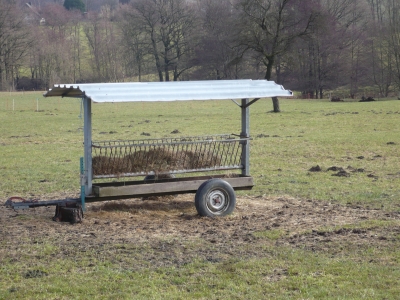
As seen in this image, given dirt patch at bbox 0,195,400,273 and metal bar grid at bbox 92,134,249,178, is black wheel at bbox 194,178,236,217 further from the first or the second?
metal bar grid at bbox 92,134,249,178

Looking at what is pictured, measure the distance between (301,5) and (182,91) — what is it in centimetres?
5603

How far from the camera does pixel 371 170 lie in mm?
15555

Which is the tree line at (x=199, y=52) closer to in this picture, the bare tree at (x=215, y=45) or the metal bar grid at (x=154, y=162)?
the bare tree at (x=215, y=45)

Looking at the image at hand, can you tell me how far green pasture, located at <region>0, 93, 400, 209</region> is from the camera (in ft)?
42.9

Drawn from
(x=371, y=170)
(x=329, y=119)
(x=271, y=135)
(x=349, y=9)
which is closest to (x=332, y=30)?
(x=349, y=9)

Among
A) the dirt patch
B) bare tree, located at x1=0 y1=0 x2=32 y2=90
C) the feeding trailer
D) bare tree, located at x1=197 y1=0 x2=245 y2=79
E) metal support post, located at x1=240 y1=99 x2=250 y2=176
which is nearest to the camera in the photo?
the dirt patch

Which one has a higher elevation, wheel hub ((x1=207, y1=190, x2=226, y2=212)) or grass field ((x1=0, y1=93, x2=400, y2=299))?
wheel hub ((x1=207, y1=190, x2=226, y2=212))

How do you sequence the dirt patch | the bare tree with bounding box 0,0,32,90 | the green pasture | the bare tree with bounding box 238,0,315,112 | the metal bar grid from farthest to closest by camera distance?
the bare tree with bounding box 0,0,32,90 < the bare tree with bounding box 238,0,315,112 < the green pasture < the metal bar grid < the dirt patch

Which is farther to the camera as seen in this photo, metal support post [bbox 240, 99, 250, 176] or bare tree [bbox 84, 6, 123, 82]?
bare tree [bbox 84, 6, 123, 82]

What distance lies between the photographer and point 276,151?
64.4 ft

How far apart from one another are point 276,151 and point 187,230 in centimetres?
1111

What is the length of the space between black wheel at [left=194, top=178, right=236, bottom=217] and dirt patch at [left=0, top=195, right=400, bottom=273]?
0.18 metres

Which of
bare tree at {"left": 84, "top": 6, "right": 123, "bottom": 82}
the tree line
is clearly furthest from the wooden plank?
bare tree at {"left": 84, "top": 6, "right": 123, "bottom": 82}

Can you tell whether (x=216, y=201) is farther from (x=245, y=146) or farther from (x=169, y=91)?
(x=169, y=91)
